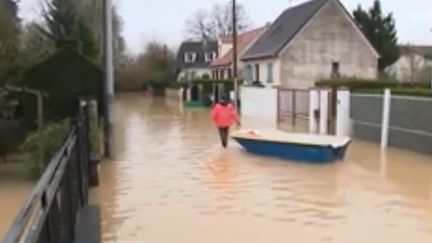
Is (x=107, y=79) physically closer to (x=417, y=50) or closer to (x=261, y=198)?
(x=261, y=198)

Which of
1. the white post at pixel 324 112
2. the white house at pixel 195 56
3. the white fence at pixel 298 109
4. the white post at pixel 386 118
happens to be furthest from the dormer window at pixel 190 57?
the white post at pixel 386 118

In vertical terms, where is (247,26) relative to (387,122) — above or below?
above

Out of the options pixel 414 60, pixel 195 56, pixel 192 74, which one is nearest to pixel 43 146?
pixel 414 60

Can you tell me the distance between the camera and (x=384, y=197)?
11102 millimetres

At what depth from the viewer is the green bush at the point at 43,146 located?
1451 cm

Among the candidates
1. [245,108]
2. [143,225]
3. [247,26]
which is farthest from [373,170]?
[247,26]

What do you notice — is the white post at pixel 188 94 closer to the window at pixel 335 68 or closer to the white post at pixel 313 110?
the window at pixel 335 68

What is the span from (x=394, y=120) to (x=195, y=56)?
7048cm

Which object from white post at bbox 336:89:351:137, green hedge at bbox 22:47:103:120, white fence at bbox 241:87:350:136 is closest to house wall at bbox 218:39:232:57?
white fence at bbox 241:87:350:136

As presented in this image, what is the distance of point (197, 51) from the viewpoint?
88.0 m

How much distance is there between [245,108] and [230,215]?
2557cm

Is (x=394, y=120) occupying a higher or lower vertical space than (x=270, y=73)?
lower

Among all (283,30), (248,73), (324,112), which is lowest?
(324,112)

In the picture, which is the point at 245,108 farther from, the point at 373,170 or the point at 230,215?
the point at 230,215
